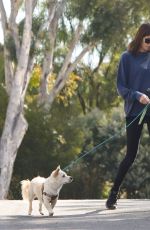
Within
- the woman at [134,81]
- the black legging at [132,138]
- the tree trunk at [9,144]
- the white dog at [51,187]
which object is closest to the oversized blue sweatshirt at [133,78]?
the woman at [134,81]

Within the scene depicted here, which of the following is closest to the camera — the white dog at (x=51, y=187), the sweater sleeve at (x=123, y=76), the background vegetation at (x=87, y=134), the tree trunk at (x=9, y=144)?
the white dog at (x=51, y=187)

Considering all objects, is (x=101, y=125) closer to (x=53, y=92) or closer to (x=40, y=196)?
(x=53, y=92)

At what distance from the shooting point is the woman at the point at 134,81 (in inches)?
379

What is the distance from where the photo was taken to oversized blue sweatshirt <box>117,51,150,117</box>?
9.65 meters

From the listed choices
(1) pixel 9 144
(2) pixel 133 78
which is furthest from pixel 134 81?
(1) pixel 9 144

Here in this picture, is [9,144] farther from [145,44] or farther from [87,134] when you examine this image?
[145,44]

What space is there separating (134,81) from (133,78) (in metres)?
0.04

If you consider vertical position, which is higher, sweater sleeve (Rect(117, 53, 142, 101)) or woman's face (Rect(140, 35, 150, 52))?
woman's face (Rect(140, 35, 150, 52))

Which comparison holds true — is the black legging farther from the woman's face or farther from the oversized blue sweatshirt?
the woman's face

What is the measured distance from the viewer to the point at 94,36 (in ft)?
114

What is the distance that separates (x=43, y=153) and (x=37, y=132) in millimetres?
1055

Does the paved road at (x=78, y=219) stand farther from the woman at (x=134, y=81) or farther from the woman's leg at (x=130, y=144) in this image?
the woman at (x=134, y=81)

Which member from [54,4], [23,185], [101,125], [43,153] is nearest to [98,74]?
[101,125]

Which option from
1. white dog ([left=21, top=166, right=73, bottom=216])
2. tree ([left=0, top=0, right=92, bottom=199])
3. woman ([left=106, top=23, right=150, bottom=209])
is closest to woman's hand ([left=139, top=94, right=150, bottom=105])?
woman ([left=106, top=23, right=150, bottom=209])
